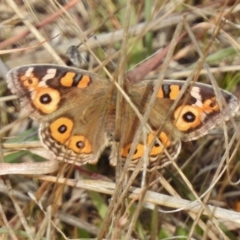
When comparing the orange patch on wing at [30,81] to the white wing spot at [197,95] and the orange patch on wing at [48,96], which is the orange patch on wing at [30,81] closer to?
the orange patch on wing at [48,96]

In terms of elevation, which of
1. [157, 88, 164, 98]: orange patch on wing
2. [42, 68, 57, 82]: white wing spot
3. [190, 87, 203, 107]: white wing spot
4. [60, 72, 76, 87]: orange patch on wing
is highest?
[42, 68, 57, 82]: white wing spot

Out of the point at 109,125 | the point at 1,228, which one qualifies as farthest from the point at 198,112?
the point at 1,228

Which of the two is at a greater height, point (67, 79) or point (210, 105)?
point (67, 79)

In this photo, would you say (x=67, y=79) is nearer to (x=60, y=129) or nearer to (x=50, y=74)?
(x=50, y=74)

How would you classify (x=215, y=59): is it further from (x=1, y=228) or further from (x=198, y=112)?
(x=1, y=228)

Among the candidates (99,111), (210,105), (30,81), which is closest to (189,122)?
(210,105)

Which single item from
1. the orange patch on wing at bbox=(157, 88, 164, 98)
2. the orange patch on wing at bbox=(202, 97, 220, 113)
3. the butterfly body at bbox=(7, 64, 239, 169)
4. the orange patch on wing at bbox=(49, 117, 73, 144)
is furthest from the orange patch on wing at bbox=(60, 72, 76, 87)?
the orange patch on wing at bbox=(202, 97, 220, 113)

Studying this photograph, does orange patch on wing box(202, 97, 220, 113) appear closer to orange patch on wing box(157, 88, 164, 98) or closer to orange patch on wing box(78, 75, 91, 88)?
orange patch on wing box(157, 88, 164, 98)

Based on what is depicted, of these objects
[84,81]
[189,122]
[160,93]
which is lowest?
[189,122]
